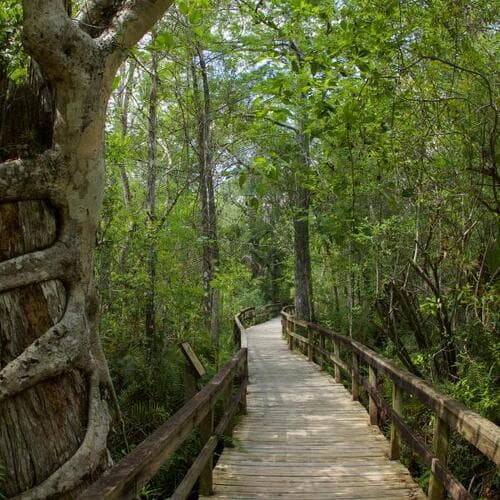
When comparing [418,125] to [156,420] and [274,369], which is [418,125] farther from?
[274,369]

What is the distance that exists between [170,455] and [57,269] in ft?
4.66

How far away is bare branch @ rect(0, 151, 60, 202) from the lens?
112 inches

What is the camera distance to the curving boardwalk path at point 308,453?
14.1 feet

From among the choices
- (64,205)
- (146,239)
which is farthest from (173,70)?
(64,205)

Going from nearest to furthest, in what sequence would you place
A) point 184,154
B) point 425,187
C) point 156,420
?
point 425,187 → point 156,420 → point 184,154

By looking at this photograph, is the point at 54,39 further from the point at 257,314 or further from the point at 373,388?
the point at 257,314

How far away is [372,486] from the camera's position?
4340 millimetres

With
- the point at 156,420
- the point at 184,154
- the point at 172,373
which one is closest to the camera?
the point at 156,420

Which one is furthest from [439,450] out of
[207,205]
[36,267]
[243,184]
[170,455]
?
[207,205]

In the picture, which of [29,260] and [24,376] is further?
[29,260]

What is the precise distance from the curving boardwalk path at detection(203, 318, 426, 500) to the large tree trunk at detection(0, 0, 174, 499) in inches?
73.6

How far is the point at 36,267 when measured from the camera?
2.87m

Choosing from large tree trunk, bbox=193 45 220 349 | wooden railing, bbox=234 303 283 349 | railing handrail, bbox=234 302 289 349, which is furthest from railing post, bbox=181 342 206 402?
wooden railing, bbox=234 303 283 349

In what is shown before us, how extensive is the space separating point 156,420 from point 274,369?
489 cm
